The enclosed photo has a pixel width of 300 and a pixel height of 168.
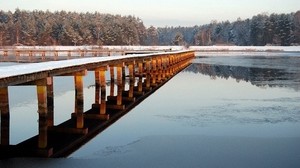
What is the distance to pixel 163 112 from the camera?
47.8 feet

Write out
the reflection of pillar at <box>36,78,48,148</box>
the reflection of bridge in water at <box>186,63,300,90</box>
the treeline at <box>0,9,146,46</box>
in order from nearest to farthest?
the reflection of pillar at <box>36,78,48,148</box> < the reflection of bridge in water at <box>186,63,300,90</box> < the treeline at <box>0,9,146,46</box>

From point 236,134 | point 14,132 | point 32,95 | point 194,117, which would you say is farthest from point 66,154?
point 32,95

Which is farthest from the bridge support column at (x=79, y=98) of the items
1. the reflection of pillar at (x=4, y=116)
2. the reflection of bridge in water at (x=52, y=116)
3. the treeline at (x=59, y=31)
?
the treeline at (x=59, y=31)

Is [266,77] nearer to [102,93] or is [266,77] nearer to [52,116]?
[102,93]

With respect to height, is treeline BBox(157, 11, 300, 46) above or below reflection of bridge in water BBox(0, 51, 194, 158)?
above

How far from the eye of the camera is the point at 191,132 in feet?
36.6

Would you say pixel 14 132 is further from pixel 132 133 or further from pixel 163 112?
pixel 163 112

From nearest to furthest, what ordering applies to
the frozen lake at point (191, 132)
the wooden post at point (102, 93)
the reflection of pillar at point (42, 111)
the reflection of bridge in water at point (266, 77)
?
the frozen lake at point (191, 132) < the reflection of pillar at point (42, 111) < the wooden post at point (102, 93) < the reflection of bridge in water at point (266, 77)

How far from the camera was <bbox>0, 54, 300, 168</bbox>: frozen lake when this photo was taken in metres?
8.51

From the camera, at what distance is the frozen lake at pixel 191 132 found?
335 inches

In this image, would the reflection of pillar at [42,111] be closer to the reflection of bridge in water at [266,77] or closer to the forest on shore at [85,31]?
the reflection of bridge in water at [266,77]

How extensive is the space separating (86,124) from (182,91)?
944 cm

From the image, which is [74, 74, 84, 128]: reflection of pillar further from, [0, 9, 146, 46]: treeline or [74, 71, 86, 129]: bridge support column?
[0, 9, 146, 46]: treeline

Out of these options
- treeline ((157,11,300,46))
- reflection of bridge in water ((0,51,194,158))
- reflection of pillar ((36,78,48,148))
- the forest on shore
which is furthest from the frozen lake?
treeline ((157,11,300,46))
